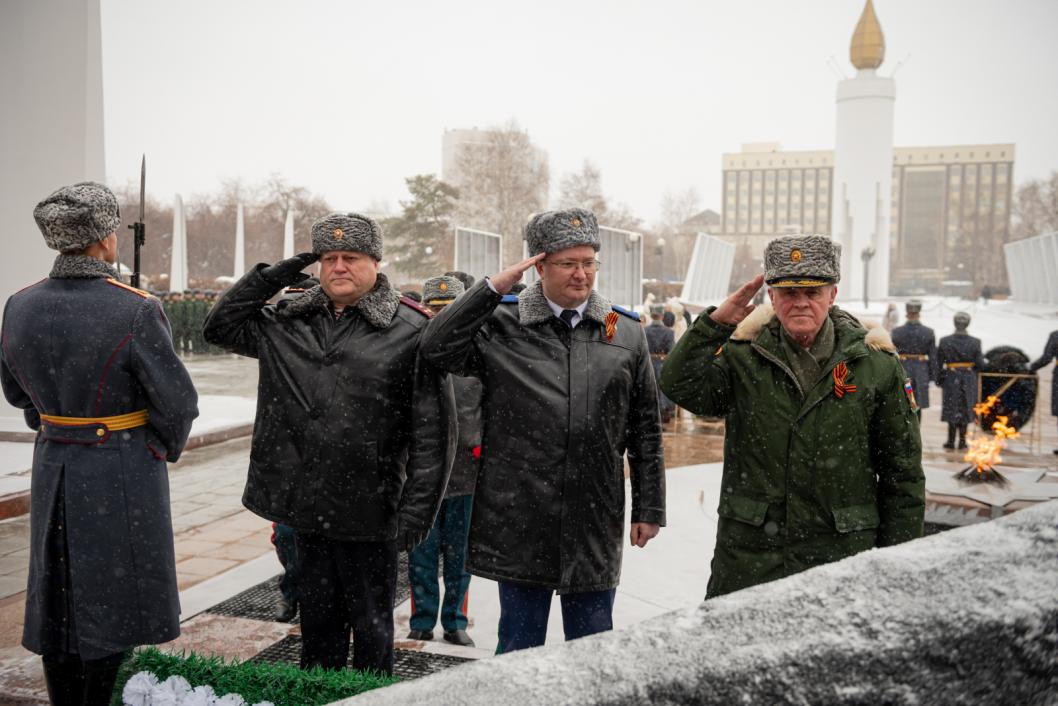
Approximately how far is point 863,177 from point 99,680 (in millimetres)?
62620

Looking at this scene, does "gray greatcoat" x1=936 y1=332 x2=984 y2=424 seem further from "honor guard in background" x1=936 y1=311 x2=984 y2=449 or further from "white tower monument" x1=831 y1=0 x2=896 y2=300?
"white tower monument" x1=831 y1=0 x2=896 y2=300

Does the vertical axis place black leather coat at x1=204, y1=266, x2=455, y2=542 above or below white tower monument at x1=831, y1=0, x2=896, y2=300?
below

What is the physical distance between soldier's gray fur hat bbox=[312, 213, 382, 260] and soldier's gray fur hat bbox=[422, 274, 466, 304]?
2.27 metres

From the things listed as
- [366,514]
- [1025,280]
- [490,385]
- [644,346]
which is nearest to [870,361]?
[644,346]

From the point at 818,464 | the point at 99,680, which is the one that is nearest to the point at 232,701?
the point at 99,680

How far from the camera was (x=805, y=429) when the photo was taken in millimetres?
2846

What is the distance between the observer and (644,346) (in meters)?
3.29

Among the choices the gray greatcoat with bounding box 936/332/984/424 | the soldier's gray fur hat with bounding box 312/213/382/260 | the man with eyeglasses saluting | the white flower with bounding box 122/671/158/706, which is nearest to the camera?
the white flower with bounding box 122/671/158/706

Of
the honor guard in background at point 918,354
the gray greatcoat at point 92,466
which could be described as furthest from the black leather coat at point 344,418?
the honor guard in background at point 918,354

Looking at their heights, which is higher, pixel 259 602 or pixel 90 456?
pixel 90 456

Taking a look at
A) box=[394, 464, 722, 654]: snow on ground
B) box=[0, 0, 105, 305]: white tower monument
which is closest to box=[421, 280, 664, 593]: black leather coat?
box=[394, 464, 722, 654]: snow on ground

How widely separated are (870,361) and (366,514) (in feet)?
6.06

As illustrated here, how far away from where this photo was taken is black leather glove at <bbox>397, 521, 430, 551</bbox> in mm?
3164

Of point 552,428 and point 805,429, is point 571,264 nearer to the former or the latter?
point 552,428
